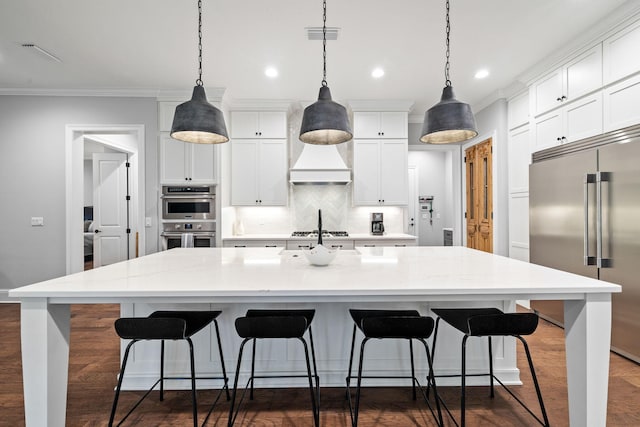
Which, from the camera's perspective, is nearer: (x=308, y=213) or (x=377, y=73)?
(x=377, y=73)

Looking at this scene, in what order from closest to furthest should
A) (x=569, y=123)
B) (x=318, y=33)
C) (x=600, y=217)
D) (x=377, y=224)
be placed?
(x=600, y=217)
(x=318, y=33)
(x=569, y=123)
(x=377, y=224)

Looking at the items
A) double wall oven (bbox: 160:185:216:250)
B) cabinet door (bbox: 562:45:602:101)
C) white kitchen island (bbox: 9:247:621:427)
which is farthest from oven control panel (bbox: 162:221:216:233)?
cabinet door (bbox: 562:45:602:101)

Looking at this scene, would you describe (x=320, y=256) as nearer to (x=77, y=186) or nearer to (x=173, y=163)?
(x=173, y=163)

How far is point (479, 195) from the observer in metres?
4.95

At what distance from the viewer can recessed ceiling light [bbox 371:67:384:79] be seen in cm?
367

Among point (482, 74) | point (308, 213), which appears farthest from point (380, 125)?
point (308, 213)

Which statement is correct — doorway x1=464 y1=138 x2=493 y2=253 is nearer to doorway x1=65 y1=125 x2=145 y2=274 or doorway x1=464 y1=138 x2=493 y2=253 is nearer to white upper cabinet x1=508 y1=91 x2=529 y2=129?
white upper cabinet x1=508 y1=91 x2=529 y2=129

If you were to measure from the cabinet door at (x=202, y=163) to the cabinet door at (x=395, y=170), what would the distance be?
2.31 meters

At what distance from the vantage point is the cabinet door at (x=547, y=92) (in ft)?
11.0

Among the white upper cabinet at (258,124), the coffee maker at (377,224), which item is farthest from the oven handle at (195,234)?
the coffee maker at (377,224)

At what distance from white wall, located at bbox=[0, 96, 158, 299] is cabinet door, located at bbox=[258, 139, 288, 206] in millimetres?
2266

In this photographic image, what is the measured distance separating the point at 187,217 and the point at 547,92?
4409mm

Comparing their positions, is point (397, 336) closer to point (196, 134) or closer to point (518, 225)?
point (196, 134)

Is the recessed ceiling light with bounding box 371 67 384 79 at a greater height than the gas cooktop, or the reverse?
the recessed ceiling light with bounding box 371 67 384 79
